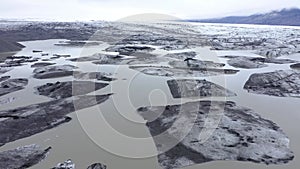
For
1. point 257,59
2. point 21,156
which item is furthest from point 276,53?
point 21,156

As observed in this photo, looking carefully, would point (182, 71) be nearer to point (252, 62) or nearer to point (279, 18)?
point (252, 62)

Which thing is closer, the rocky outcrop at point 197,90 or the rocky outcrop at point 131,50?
the rocky outcrop at point 197,90

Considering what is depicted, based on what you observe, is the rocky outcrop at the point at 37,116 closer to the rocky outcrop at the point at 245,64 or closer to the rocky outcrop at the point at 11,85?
the rocky outcrop at the point at 11,85

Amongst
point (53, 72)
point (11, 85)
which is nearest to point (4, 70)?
point (53, 72)

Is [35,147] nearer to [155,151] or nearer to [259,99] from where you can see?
[155,151]

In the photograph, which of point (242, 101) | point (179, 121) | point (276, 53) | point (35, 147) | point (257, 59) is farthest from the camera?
point (276, 53)

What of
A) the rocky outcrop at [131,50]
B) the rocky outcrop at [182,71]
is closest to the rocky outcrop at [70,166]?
the rocky outcrop at [182,71]
